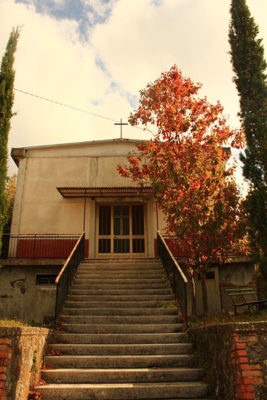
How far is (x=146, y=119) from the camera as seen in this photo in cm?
1005

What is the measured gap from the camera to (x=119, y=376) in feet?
16.5

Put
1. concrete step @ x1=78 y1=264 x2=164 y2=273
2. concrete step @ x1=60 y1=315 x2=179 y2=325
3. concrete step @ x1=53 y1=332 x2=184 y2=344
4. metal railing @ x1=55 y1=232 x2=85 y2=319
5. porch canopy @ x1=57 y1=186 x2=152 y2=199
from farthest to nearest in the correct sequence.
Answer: porch canopy @ x1=57 y1=186 x2=152 y2=199 < concrete step @ x1=78 y1=264 x2=164 y2=273 < metal railing @ x1=55 y1=232 x2=85 y2=319 < concrete step @ x1=60 y1=315 x2=179 y2=325 < concrete step @ x1=53 y1=332 x2=184 y2=344

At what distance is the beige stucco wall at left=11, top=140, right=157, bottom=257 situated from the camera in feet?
40.1

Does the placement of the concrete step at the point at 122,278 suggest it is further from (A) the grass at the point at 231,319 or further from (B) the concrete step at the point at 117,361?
(B) the concrete step at the point at 117,361

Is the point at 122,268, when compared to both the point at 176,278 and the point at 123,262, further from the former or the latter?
Result: the point at 176,278

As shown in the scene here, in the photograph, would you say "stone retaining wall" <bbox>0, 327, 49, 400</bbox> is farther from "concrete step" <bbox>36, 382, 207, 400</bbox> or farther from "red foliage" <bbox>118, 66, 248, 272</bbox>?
"red foliage" <bbox>118, 66, 248, 272</bbox>

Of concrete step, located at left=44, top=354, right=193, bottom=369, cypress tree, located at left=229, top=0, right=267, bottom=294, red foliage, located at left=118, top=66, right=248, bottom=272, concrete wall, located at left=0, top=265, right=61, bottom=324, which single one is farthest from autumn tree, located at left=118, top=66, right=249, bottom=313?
concrete wall, located at left=0, top=265, right=61, bottom=324

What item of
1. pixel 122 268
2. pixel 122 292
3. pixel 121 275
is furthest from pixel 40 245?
pixel 122 292

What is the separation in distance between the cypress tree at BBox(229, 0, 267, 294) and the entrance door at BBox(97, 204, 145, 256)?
20.9 feet

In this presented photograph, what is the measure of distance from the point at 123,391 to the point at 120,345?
128 centimetres

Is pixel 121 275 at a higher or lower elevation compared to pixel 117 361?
higher

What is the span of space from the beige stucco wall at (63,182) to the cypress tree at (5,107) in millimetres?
4512

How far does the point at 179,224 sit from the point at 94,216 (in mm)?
5210

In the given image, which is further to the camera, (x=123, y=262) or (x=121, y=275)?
(x=123, y=262)
